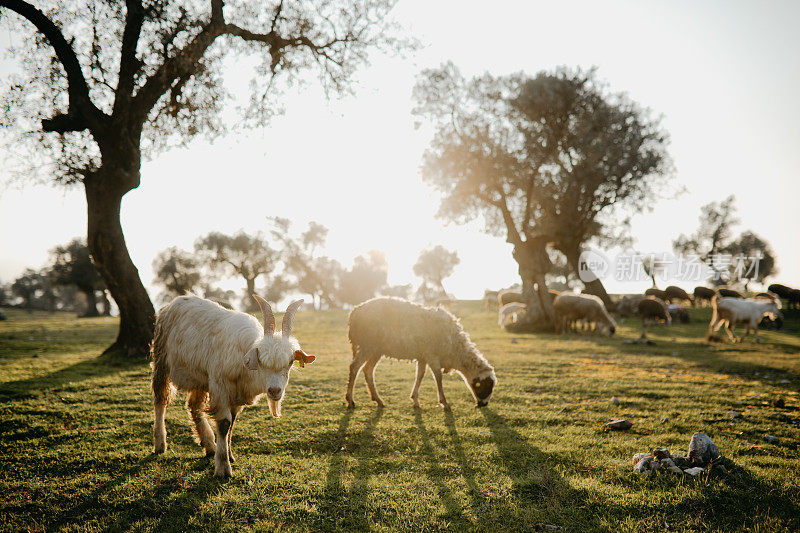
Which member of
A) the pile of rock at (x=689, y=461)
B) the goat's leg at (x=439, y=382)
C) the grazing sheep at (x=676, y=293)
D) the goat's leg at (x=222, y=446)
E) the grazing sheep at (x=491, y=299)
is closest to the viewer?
the goat's leg at (x=222, y=446)

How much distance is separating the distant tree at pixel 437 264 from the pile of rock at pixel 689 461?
245 ft

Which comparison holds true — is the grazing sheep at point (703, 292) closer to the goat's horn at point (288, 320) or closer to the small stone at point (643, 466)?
the small stone at point (643, 466)

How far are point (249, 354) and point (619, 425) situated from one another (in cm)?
709

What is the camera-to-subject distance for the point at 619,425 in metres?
7.68

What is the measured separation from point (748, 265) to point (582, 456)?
8092 cm

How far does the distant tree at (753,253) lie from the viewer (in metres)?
64.0

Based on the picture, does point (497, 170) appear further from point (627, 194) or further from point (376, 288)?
point (376, 288)

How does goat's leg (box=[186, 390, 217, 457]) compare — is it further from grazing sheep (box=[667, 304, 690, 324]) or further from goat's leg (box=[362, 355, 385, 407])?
grazing sheep (box=[667, 304, 690, 324])

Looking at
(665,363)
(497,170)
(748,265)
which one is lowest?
(665,363)

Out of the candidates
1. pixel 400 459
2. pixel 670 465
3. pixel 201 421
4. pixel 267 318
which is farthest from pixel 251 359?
pixel 670 465

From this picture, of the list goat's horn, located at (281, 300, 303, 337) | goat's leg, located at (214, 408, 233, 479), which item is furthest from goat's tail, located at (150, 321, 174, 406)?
goat's horn, located at (281, 300, 303, 337)

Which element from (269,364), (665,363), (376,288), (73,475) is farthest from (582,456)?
(376,288)

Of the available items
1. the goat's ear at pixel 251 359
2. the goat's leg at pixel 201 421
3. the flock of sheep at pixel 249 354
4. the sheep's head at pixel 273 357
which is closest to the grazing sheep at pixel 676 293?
the flock of sheep at pixel 249 354

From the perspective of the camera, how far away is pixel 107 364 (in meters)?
12.4
